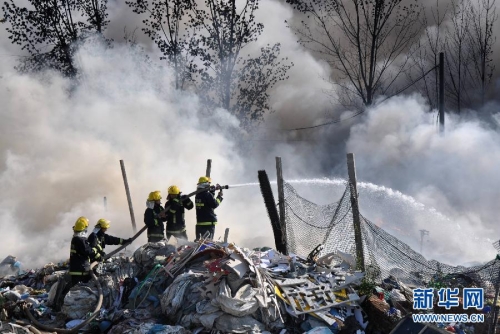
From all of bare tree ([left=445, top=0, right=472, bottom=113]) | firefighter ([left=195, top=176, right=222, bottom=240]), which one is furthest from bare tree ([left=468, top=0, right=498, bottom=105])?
firefighter ([left=195, top=176, right=222, bottom=240])

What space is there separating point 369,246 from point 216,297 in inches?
94.1

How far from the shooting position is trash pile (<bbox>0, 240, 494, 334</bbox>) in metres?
6.13

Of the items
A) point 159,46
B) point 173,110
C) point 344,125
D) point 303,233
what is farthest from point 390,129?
point 303,233

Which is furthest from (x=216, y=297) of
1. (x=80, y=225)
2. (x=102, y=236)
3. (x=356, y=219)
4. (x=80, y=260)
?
(x=102, y=236)

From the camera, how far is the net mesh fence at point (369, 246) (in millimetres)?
6492

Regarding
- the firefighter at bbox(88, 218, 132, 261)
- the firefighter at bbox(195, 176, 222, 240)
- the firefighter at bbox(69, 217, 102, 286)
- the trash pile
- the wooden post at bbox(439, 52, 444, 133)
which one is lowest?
the trash pile

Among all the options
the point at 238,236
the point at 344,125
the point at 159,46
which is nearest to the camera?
the point at 238,236

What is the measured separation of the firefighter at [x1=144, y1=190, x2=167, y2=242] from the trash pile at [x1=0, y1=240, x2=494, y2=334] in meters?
1.43

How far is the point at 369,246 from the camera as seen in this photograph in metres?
7.22

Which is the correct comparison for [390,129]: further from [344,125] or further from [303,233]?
[303,233]

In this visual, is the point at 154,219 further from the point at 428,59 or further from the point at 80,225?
the point at 428,59

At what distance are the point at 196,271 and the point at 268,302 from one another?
130 cm

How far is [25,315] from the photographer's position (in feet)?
23.3

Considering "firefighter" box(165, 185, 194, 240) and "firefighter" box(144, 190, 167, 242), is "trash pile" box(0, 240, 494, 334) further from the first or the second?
"firefighter" box(165, 185, 194, 240)
